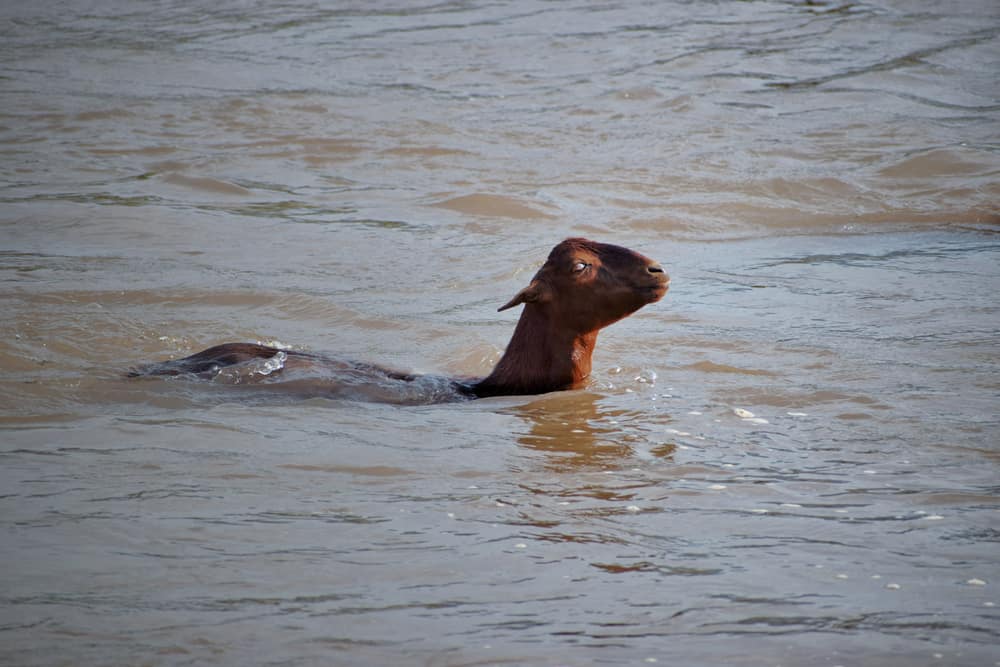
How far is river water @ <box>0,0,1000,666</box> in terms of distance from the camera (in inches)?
172

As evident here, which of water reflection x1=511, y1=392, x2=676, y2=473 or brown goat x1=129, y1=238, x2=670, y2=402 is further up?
brown goat x1=129, y1=238, x2=670, y2=402

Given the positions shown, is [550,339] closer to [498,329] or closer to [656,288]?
[656,288]

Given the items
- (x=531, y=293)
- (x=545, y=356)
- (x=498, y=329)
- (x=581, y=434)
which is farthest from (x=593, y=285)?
(x=498, y=329)

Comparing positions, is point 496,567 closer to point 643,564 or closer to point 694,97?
point 643,564

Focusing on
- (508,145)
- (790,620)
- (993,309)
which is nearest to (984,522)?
(790,620)

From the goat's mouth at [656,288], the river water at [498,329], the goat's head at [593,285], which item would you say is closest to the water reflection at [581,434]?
the river water at [498,329]

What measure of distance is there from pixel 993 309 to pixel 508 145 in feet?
21.9

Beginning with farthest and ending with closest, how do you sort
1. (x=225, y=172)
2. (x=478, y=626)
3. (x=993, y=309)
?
(x=225, y=172), (x=993, y=309), (x=478, y=626)

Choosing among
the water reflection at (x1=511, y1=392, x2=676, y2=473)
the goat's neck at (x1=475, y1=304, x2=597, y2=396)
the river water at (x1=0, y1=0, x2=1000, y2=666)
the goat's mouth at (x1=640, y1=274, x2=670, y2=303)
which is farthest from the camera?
the goat's neck at (x1=475, y1=304, x2=597, y2=396)

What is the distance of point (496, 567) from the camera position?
15.4 ft

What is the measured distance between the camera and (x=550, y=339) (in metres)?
7.27

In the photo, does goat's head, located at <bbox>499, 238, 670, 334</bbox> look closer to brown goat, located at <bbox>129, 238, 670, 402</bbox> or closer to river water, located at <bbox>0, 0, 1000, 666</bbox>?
brown goat, located at <bbox>129, 238, 670, 402</bbox>

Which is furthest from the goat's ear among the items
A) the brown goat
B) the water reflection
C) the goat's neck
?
the water reflection

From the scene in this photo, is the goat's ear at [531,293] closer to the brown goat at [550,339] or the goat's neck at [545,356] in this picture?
the brown goat at [550,339]
